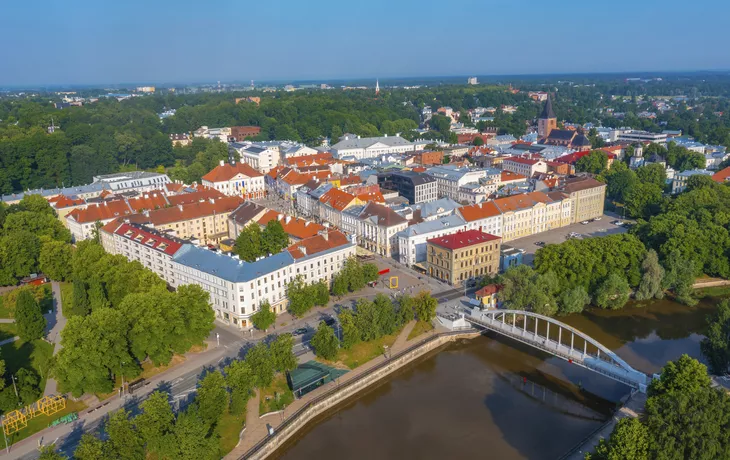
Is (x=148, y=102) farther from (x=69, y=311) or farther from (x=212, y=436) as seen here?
(x=212, y=436)

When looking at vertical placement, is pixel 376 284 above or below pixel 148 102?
below

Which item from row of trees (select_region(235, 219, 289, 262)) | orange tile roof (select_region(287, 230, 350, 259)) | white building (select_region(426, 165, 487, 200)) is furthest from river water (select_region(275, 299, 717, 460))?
white building (select_region(426, 165, 487, 200))

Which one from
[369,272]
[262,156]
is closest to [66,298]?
[369,272]

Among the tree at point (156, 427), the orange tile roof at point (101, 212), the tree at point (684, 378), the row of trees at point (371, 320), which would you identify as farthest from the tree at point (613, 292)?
the orange tile roof at point (101, 212)

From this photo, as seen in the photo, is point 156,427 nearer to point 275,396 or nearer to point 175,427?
point 175,427

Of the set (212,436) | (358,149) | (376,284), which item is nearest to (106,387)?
(212,436)

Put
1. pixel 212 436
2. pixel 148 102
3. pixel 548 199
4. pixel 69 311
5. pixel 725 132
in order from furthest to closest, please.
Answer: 1. pixel 148 102
2. pixel 725 132
3. pixel 548 199
4. pixel 69 311
5. pixel 212 436

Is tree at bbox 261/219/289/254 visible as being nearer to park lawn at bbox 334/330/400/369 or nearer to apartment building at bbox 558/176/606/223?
park lawn at bbox 334/330/400/369
